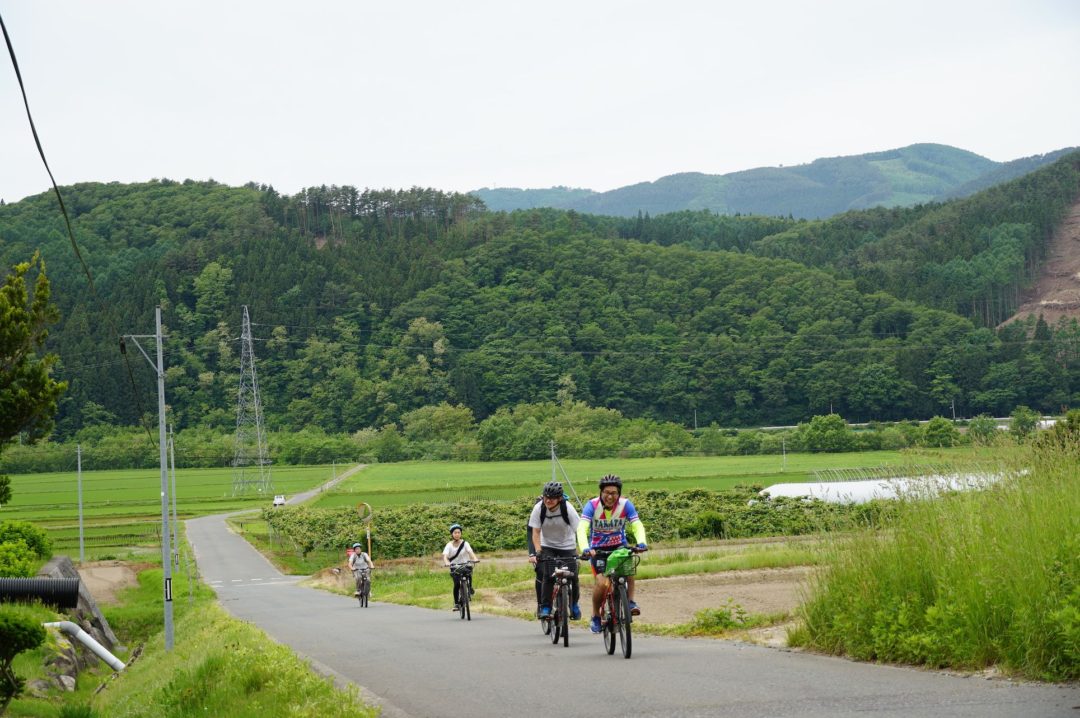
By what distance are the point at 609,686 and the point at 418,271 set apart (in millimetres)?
145486

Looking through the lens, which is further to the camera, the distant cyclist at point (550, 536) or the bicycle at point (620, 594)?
the distant cyclist at point (550, 536)

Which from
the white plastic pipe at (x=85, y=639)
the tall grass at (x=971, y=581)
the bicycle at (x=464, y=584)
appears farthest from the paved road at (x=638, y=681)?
the white plastic pipe at (x=85, y=639)

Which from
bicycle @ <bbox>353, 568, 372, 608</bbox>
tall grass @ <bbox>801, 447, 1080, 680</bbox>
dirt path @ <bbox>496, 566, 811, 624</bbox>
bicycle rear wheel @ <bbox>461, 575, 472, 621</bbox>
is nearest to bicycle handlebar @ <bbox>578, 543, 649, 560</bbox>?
tall grass @ <bbox>801, 447, 1080, 680</bbox>

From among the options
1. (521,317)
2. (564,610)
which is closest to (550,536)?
(564,610)

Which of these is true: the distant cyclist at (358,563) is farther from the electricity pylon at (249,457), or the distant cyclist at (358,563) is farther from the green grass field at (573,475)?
the electricity pylon at (249,457)

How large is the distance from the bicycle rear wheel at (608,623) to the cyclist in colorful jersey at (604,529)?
5 cm

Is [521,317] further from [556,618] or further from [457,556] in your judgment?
[556,618]

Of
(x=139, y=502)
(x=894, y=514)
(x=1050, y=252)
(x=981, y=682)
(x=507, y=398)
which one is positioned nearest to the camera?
(x=981, y=682)

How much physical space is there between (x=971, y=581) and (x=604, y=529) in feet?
12.8

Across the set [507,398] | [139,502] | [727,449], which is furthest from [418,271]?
[139,502]

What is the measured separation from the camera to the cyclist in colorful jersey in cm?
1209

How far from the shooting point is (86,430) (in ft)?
372

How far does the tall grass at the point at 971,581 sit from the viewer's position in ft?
28.3

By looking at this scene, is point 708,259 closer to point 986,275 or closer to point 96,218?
point 986,275
